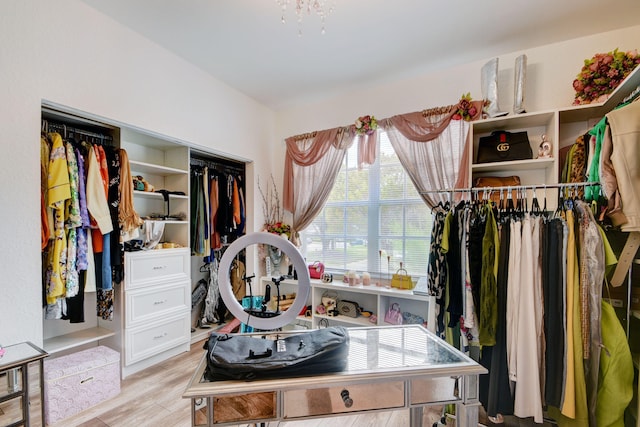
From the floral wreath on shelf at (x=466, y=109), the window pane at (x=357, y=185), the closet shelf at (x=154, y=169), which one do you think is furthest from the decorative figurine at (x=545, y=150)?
the closet shelf at (x=154, y=169)

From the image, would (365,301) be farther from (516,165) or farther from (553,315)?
(516,165)

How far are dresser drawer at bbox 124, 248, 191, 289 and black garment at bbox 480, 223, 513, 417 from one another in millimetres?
2563

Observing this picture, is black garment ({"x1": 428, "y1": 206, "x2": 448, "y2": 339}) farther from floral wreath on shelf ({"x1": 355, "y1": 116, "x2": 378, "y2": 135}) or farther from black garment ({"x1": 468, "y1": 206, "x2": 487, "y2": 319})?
floral wreath on shelf ({"x1": 355, "y1": 116, "x2": 378, "y2": 135})

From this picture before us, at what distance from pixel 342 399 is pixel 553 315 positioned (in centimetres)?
124

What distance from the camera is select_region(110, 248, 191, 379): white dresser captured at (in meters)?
2.17

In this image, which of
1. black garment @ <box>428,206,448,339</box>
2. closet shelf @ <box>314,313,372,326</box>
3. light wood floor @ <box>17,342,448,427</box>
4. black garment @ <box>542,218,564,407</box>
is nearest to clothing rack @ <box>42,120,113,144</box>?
light wood floor @ <box>17,342,448,427</box>

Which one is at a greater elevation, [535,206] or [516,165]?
[516,165]

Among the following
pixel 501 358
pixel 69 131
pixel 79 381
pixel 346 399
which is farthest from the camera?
pixel 69 131

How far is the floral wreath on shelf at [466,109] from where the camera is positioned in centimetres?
234

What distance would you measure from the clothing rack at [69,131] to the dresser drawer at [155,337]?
5.19 feet

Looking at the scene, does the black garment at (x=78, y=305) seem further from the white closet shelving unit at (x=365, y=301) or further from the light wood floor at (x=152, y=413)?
the white closet shelving unit at (x=365, y=301)

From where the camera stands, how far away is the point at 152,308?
7.70 ft

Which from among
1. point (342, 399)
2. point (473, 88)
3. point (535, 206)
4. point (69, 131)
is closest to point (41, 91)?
point (69, 131)

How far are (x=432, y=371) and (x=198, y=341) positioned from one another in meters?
2.74
